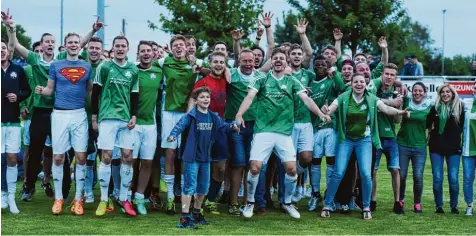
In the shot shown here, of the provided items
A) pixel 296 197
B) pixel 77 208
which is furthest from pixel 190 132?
pixel 296 197

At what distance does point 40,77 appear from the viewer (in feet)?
34.1

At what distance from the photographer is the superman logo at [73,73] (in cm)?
952

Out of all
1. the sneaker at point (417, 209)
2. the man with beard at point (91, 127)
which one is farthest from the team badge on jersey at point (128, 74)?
the sneaker at point (417, 209)

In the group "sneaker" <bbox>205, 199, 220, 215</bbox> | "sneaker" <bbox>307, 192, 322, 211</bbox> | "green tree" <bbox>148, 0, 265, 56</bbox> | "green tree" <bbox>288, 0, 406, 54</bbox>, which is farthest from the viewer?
"green tree" <bbox>288, 0, 406, 54</bbox>

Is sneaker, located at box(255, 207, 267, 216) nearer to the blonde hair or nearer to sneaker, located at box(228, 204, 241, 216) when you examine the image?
sneaker, located at box(228, 204, 241, 216)

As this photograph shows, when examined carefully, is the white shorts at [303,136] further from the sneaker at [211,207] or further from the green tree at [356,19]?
the green tree at [356,19]

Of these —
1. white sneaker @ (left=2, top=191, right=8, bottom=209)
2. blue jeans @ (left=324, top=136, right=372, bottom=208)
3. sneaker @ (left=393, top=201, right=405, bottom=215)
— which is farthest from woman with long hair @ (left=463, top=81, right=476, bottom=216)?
white sneaker @ (left=2, top=191, right=8, bottom=209)

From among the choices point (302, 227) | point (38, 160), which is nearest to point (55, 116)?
point (38, 160)

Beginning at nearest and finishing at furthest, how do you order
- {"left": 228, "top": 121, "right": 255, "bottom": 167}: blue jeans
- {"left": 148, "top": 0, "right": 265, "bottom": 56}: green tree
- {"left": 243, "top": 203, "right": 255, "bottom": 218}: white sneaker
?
1. {"left": 243, "top": 203, "right": 255, "bottom": 218}: white sneaker
2. {"left": 228, "top": 121, "right": 255, "bottom": 167}: blue jeans
3. {"left": 148, "top": 0, "right": 265, "bottom": 56}: green tree

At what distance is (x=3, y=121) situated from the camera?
9.57m

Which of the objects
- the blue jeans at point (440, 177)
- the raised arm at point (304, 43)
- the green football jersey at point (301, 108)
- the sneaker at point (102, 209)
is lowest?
the sneaker at point (102, 209)

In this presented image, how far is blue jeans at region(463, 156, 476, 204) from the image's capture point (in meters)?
10.2

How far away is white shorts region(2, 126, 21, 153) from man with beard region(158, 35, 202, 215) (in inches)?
72.8

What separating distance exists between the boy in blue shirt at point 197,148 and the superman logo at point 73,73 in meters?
1.57
